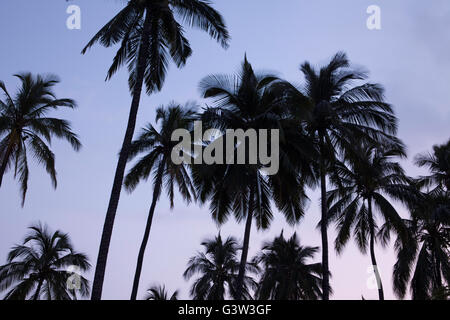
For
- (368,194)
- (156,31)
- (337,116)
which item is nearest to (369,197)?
(368,194)

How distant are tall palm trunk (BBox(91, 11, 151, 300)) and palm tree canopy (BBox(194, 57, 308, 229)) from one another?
5016mm

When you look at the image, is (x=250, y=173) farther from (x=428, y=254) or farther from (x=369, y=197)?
(x=428, y=254)

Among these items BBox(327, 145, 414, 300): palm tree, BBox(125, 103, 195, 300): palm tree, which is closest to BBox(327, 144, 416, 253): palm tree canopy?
BBox(327, 145, 414, 300): palm tree

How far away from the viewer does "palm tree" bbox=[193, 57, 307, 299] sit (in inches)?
838

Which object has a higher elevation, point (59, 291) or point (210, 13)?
point (210, 13)

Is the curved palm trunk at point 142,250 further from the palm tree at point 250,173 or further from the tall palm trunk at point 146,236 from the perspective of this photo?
the palm tree at point 250,173

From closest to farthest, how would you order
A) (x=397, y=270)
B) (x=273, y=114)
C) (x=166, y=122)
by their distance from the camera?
(x=273, y=114)
(x=166, y=122)
(x=397, y=270)

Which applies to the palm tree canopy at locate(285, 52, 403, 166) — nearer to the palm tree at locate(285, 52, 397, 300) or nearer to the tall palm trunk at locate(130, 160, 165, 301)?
the palm tree at locate(285, 52, 397, 300)

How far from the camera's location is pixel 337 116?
23047mm
